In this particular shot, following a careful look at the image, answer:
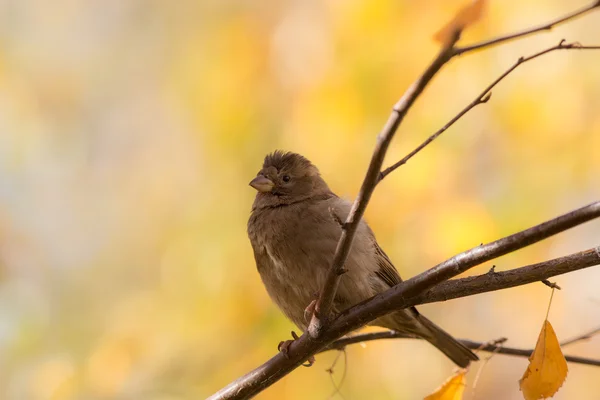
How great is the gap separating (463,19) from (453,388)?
136cm

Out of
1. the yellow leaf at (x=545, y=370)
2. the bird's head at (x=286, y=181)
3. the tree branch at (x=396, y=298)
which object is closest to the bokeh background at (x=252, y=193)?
the bird's head at (x=286, y=181)

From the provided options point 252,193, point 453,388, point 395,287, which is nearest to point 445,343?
point 453,388

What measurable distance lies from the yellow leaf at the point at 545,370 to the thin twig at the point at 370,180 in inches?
25.7

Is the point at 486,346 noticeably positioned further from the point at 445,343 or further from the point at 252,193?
the point at 252,193

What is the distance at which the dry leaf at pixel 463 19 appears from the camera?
1495 mm

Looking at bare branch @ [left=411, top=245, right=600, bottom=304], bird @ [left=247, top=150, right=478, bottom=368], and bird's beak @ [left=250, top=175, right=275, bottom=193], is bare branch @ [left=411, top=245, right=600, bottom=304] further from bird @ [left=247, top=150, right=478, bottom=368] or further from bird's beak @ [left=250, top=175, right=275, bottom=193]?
bird's beak @ [left=250, top=175, right=275, bottom=193]

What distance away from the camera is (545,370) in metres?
2.15

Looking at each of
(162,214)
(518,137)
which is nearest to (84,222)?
(162,214)

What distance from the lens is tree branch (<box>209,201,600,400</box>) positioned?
1862 mm

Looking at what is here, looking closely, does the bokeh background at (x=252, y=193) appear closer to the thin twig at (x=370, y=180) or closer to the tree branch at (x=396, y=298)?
the tree branch at (x=396, y=298)

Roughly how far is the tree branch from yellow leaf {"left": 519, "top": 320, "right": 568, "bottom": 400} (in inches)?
8.4

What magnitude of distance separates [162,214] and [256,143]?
3.35ft

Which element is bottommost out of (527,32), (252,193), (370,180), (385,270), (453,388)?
(453,388)

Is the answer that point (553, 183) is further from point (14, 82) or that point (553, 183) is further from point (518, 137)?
point (14, 82)
